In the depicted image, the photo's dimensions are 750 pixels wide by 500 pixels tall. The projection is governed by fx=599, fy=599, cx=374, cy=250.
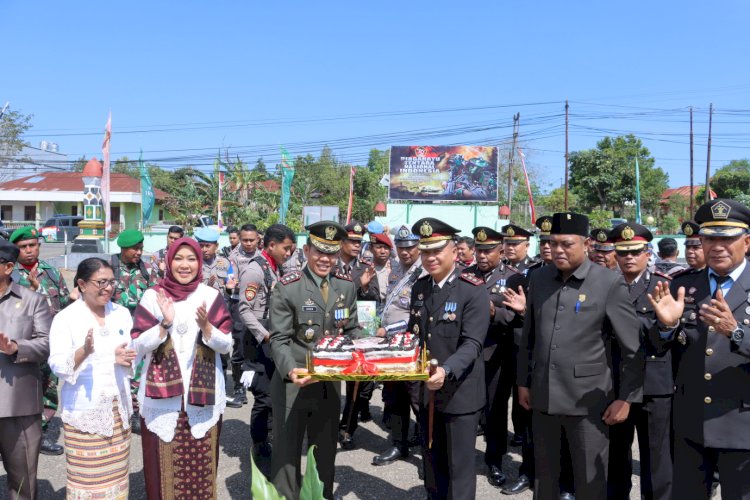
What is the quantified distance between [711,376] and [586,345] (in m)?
0.68

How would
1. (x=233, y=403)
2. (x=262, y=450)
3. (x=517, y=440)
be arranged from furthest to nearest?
(x=233, y=403), (x=517, y=440), (x=262, y=450)

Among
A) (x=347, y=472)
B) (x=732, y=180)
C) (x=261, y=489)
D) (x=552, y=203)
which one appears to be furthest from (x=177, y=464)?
(x=552, y=203)

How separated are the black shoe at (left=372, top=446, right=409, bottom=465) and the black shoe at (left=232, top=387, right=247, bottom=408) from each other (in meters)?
2.33

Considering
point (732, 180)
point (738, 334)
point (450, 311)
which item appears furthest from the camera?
point (732, 180)

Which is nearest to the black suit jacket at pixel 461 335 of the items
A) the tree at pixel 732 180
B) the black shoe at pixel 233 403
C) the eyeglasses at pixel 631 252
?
the eyeglasses at pixel 631 252

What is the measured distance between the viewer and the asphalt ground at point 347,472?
191 inches

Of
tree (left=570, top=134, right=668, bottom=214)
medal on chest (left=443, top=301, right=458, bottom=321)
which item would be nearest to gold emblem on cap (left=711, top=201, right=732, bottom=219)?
medal on chest (left=443, top=301, right=458, bottom=321)

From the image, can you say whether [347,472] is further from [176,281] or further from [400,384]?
[176,281]

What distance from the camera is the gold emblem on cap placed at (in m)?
3.34

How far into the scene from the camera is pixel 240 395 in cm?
744

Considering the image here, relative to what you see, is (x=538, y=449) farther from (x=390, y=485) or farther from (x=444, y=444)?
(x=390, y=485)

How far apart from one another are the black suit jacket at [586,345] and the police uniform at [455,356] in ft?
1.32

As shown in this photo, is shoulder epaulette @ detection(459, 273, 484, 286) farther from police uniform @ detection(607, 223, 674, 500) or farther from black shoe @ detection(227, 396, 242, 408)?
black shoe @ detection(227, 396, 242, 408)

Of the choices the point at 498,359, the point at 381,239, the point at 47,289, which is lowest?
the point at 498,359
